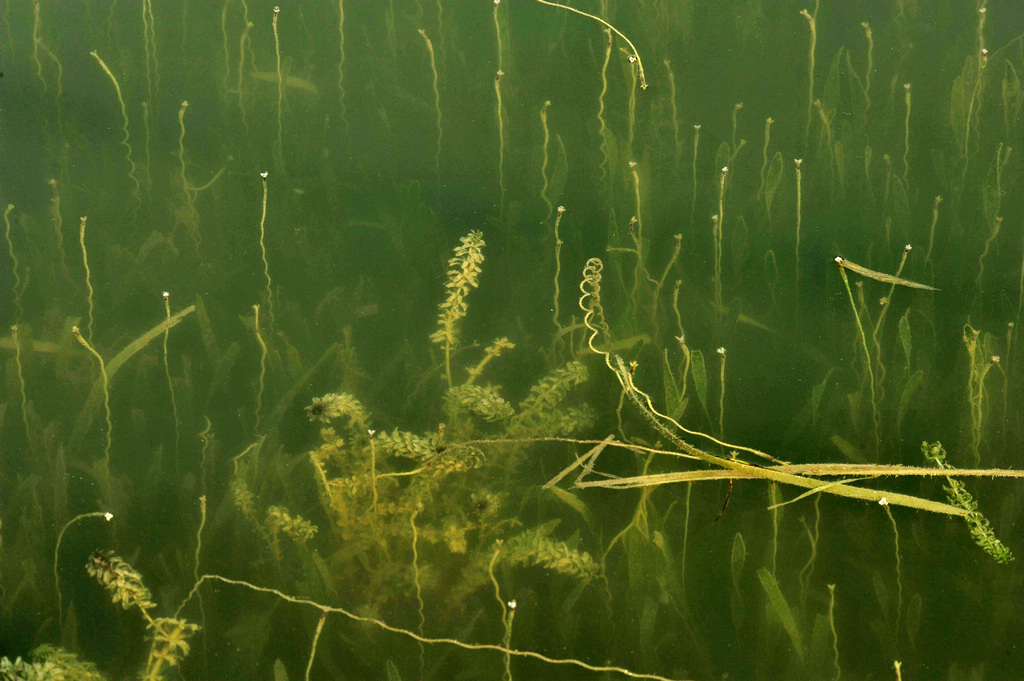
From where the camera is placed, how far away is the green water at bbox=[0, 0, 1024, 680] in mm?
1219

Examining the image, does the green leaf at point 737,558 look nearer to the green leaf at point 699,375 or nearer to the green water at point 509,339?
the green water at point 509,339

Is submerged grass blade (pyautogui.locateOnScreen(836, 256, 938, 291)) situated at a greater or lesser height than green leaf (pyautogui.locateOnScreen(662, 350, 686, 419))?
greater

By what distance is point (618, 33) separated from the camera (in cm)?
123

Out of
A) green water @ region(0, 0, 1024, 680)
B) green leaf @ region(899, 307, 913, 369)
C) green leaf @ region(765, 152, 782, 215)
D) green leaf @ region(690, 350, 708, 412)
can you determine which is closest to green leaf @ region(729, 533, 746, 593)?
green water @ region(0, 0, 1024, 680)

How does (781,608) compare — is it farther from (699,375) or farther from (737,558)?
(699,375)

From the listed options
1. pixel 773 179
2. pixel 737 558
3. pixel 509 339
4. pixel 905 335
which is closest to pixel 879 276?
pixel 905 335

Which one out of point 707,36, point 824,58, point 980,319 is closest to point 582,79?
point 707,36

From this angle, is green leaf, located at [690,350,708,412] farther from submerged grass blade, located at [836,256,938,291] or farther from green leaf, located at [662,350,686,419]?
submerged grass blade, located at [836,256,938,291]

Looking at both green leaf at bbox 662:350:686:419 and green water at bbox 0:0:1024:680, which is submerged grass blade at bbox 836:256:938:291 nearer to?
green water at bbox 0:0:1024:680

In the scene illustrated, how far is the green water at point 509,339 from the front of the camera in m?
1.22

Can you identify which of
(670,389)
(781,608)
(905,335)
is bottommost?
(781,608)

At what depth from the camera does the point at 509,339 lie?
4.13 ft

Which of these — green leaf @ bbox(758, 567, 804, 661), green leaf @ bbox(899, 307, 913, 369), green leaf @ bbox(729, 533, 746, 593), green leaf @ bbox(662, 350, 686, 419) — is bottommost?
green leaf @ bbox(758, 567, 804, 661)

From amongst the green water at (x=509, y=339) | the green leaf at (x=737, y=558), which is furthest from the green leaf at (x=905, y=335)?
the green leaf at (x=737, y=558)
